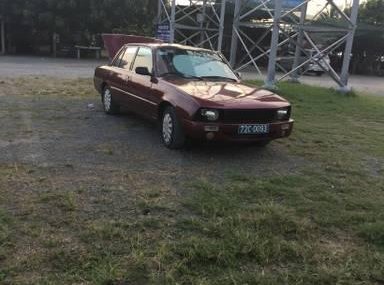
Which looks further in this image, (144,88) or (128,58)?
(128,58)

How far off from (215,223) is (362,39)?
31.7m

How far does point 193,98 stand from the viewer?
264 inches

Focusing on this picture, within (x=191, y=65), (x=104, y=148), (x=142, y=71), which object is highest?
(x=191, y=65)

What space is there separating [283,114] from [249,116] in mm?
619

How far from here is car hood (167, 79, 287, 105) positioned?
22.3 ft

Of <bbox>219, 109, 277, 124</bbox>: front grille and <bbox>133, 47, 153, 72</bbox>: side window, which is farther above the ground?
<bbox>133, 47, 153, 72</bbox>: side window

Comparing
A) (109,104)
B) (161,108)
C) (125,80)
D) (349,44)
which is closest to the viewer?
(161,108)

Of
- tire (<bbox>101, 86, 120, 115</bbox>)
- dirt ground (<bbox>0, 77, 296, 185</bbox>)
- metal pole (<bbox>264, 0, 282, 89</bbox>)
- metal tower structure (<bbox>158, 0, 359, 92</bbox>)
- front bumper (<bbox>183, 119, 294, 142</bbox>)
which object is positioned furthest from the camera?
metal tower structure (<bbox>158, 0, 359, 92</bbox>)

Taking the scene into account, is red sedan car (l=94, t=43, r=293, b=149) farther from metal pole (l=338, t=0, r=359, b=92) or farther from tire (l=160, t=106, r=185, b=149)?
metal pole (l=338, t=0, r=359, b=92)

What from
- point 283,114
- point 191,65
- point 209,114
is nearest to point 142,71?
point 191,65

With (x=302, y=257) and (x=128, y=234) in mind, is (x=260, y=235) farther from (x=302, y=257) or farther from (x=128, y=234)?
(x=128, y=234)

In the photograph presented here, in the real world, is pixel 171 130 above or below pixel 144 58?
below

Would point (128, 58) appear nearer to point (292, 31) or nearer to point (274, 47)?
point (274, 47)

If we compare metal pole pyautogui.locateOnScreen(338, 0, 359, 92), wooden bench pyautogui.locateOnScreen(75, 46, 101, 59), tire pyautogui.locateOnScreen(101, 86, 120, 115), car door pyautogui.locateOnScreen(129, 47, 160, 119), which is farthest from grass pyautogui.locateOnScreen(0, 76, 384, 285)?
wooden bench pyautogui.locateOnScreen(75, 46, 101, 59)
